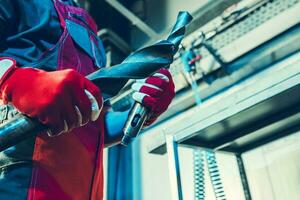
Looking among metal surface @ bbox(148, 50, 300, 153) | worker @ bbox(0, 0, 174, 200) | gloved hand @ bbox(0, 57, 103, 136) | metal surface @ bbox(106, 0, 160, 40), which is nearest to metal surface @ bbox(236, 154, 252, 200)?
metal surface @ bbox(148, 50, 300, 153)

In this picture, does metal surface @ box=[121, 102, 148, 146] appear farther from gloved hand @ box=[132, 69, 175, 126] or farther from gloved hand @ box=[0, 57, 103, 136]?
gloved hand @ box=[0, 57, 103, 136]

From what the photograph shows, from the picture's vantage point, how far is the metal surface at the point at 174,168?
35.6 inches

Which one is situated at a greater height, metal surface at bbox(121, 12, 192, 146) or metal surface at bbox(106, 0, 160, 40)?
metal surface at bbox(106, 0, 160, 40)

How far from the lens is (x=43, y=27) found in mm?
852

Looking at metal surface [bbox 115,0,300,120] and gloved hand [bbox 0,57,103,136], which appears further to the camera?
metal surface [bbox 115,0,300,120]

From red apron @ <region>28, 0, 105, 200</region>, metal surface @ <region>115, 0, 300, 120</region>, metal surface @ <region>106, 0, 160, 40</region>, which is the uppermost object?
metal surface @ <region>106, 0, 160, 40</region>

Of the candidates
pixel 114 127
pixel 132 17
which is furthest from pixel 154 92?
pixel 132 17

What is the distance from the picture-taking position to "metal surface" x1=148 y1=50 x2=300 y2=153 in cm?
84

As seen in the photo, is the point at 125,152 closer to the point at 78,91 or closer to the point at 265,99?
the point at 265,99

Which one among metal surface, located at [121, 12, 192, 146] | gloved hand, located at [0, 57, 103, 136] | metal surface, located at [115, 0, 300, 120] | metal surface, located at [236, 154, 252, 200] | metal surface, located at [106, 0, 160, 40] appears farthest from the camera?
metal surface, located at [106, 0, 160, 40]

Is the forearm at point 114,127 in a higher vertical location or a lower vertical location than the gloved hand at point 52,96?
higher

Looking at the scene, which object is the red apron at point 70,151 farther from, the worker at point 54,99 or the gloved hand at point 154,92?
the gloved hand at point 154,92

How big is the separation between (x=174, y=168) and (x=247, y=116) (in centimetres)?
25

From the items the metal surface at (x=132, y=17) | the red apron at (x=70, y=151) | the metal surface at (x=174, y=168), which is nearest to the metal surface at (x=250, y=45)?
the metal surface at (x=132, y=17)
